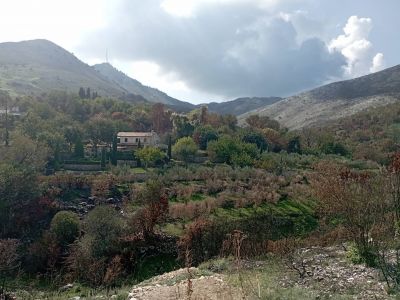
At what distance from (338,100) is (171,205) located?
105241 mm

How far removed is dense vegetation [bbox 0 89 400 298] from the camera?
16.2 metres

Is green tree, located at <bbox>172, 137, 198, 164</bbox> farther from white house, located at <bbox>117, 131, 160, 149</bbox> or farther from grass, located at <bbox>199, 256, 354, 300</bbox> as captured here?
grass, located at <bbox>199, 256, 354, 300</bbox>

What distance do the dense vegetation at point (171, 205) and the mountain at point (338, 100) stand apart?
160 feet

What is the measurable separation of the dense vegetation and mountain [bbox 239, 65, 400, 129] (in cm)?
4865

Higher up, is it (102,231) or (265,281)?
(265,281)

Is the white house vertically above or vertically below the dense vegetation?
above

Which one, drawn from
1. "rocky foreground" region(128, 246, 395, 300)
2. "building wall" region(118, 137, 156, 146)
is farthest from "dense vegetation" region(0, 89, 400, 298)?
"building wall" region(118, 137, 156, 146)

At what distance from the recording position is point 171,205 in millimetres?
34688

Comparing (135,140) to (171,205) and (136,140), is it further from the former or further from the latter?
(171,205)

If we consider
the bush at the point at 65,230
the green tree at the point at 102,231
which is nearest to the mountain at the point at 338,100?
the bush at the point at 65,230

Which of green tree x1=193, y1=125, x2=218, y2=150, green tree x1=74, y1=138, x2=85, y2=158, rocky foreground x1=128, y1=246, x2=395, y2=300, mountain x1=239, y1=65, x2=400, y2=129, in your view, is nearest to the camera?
rocky foreground x1=128, y1=246, x2=395, y2=300

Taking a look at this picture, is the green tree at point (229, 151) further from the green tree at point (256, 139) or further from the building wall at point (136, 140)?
the building wall at point (136, 140)

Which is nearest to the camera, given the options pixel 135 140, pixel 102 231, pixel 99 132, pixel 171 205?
pixel 102 231

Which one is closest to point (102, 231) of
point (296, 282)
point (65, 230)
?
point (65, 230)
